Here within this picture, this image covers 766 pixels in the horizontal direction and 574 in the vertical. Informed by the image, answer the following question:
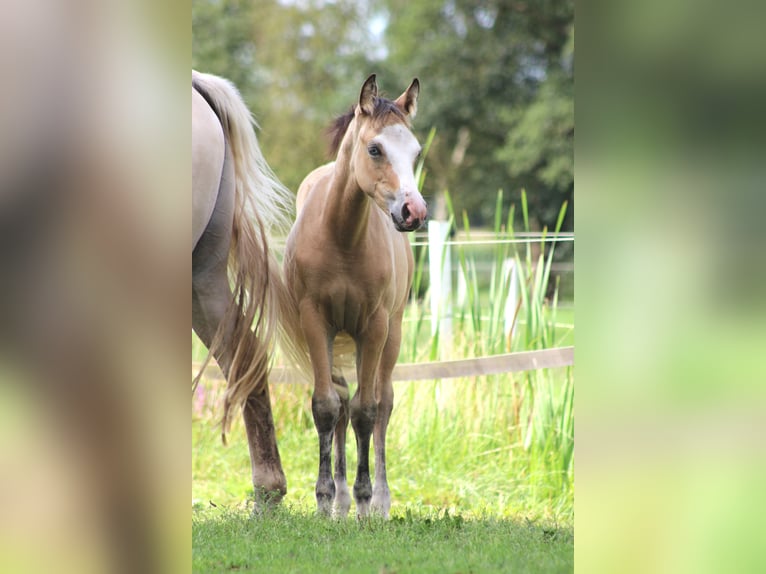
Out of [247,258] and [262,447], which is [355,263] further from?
[262,447]

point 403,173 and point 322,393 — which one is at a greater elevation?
point 403,173

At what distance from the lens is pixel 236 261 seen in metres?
3.94

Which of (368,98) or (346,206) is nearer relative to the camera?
(368,98)

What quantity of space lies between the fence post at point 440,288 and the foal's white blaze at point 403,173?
2469mm

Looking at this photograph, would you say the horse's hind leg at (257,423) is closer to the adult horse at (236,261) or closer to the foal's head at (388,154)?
the adult horse at (236,261)

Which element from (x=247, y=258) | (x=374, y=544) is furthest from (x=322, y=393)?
(x=374, y=544)

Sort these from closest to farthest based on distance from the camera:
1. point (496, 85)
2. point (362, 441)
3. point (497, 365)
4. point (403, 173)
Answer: point (403, 173) < point (362, 441) < point (497, 365) < point (496, 85)

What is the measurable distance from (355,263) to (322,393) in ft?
2.03

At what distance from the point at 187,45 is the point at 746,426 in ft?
4.97

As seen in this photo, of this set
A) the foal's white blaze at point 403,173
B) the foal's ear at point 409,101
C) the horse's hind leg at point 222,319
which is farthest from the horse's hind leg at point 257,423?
the foal's ear at point 409,101

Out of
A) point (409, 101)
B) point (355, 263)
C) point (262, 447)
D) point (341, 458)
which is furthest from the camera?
point (341, 458)

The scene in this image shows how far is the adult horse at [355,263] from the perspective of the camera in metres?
3.57

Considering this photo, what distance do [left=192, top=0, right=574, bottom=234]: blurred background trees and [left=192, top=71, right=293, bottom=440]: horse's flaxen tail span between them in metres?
13.8

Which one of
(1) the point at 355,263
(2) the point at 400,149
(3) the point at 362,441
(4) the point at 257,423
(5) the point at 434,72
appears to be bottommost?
(3) the point at 362,441
